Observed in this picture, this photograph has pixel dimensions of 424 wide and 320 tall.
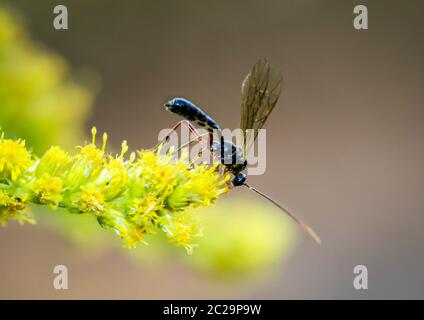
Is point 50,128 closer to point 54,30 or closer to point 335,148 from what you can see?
point 54,30

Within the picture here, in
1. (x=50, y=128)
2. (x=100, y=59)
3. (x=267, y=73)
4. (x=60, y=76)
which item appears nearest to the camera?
(x=267, y=73)

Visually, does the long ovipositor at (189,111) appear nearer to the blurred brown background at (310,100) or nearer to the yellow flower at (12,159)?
the yellow flower at (12,159)

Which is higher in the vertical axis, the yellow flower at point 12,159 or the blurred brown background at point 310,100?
the blurred brown background at point 310,100

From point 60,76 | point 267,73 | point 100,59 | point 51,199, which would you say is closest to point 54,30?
point 100,59

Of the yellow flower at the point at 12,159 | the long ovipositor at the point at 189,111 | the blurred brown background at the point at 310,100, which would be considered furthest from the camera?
the blurred brown background at the point at 310,100

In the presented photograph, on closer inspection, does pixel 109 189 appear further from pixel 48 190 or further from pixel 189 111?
pixel 189 111

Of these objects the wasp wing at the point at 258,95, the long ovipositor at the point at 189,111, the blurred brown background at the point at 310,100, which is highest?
the blurred brown background at the point at 310,100

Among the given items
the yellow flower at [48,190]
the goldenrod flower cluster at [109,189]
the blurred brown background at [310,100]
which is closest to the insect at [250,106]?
the goldenrod flower cluster at [109,189]

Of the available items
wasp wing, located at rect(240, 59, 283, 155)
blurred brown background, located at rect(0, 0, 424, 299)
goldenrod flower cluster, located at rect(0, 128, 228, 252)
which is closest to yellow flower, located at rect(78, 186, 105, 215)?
goldenrod flower cluster, located at rect(0, 128, 228, 252)
